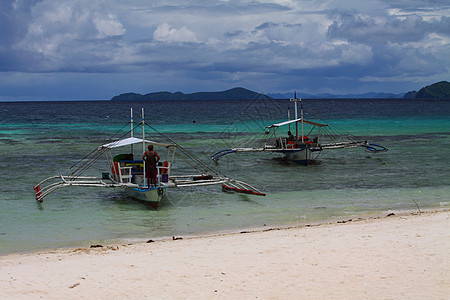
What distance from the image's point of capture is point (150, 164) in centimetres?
1652

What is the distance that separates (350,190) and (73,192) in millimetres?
10567

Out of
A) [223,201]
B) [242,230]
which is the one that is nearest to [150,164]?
[223,201]

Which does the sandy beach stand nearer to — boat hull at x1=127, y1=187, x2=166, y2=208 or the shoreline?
the shoreline

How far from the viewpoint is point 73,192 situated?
19969mm

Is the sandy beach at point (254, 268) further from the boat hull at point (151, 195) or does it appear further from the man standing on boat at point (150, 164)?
the man standing on boat at point (150, 164)

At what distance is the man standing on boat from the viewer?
16.5m

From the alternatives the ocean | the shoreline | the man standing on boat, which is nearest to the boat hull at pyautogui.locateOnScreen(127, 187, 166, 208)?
the ocean

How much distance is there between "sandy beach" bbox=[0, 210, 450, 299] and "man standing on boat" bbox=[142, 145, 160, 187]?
5.10m

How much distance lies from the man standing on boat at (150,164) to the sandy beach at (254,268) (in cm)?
510

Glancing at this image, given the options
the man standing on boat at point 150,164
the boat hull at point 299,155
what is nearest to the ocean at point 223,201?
the boat hull at point 299,155

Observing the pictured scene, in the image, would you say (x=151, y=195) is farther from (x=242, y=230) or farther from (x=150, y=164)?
(x=242, y=230)

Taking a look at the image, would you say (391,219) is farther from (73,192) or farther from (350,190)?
(73,192)

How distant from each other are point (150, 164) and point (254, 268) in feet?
27.3

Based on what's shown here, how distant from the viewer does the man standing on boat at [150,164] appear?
54.0ft
